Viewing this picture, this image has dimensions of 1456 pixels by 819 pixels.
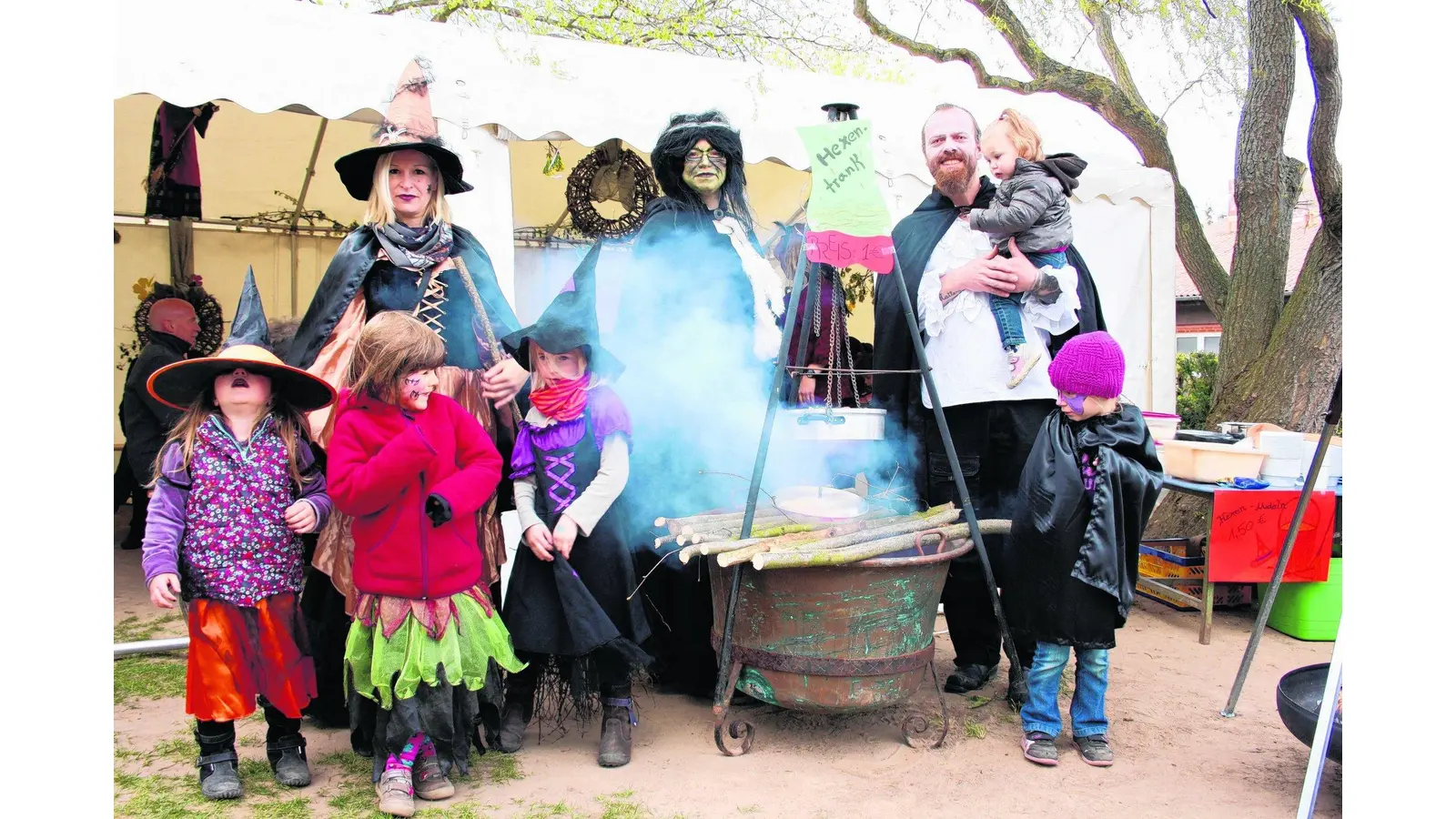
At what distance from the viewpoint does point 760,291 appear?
3564 mm

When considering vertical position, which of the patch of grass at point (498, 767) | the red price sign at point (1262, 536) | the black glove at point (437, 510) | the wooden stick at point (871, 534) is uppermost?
the black glove at point (437, 510)

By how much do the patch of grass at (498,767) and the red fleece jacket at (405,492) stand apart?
669 millimetres

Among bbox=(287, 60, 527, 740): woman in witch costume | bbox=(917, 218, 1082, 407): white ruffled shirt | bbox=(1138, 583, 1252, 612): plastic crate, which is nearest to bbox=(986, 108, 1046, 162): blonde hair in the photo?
bbox=(917, 218, 1082, 407): white ruffled shirt

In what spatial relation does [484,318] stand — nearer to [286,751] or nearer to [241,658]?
[241,658]

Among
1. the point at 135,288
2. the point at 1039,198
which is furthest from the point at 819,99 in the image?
the point at 135,288

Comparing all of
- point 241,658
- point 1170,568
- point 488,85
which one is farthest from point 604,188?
point 1170,568

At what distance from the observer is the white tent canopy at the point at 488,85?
12.8ft

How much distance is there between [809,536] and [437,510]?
1.17 m

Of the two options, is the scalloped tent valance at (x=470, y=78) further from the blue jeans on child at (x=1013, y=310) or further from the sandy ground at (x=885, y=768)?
the sandy ground at (x=885, y=768)

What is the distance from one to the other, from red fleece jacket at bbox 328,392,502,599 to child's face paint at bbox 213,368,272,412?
0.83ft

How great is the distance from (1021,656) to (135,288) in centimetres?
784

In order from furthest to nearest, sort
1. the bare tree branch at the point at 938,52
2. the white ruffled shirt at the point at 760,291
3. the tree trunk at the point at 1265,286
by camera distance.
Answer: the bare tree branch at the point at 938,52 → the tree trunk at the point at 1265,286 → the white ruffled shirt at the point at 760,291

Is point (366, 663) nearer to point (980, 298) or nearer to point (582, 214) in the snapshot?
point (980, 298)

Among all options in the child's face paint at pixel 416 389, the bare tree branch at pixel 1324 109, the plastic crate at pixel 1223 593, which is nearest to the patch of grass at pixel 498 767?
the child's face paint at pixel 416 389
